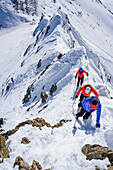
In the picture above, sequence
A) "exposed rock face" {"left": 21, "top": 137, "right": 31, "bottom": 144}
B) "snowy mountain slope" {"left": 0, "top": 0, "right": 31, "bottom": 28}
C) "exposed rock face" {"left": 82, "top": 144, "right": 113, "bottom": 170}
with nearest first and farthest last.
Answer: "exposed rock face" {"left": 82, "top": 144, "right": 113, "bottom": 170} → "exposed rock face" {"left": 21, "top": 137, "right": 31, "bottom": 144} → "snowy mountain slope" {"left": 0, "top": 0, "right": 31, "bottom": 28}

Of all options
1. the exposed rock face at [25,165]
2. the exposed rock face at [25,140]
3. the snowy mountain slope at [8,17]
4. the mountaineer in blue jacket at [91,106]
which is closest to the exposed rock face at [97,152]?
the mountaineer in blue jacket at [91,106]

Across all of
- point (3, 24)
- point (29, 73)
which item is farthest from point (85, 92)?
point (3, 24)

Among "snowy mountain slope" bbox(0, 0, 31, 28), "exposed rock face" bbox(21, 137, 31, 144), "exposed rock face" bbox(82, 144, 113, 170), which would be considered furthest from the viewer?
"snowy mountain slope" bbox(0, 0, 31, 28)

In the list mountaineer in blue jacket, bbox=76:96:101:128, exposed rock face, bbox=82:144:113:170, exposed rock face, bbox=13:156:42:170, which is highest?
mountaineer in blue jacket, bbox=76:96:101:128

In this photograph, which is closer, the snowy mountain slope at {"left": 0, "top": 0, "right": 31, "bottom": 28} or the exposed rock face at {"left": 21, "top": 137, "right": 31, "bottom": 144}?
the exposed rock face at {"left": 21, "top": 137, "right": 31, "bottom": 144}

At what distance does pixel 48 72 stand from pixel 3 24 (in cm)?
6828

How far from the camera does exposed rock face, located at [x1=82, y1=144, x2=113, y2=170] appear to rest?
4676 millimetres

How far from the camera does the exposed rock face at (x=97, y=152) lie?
468 cm

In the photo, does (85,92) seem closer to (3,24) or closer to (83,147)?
(83,147)

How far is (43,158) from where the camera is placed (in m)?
5.40

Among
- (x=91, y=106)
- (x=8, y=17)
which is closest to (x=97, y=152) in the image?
(x=91, y=106)

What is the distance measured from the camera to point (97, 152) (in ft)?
16.0

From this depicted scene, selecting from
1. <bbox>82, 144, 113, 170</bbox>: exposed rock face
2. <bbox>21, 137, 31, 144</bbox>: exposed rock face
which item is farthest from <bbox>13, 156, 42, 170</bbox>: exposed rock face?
<bbox>82, 144, 113, 170</bbox>: exposed rock face

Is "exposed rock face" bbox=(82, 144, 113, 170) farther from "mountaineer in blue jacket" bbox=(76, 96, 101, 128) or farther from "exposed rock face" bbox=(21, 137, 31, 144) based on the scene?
"exposed rock face" bbox=(21, 137, 31, 144)
